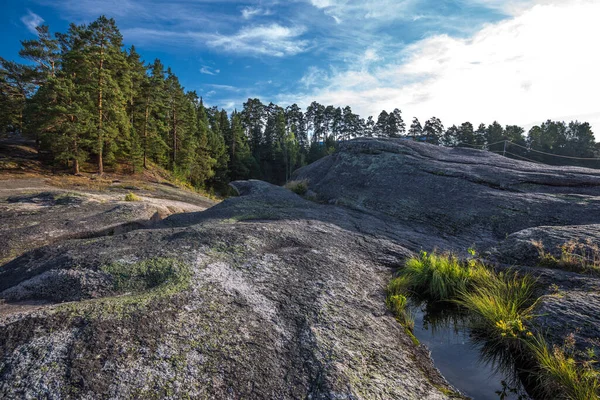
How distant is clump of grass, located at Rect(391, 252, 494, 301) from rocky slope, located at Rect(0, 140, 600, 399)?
43 centimetres

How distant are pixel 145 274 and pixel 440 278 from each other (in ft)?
14.9

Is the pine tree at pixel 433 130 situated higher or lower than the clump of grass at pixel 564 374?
higher

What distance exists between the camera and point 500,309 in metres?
3.70

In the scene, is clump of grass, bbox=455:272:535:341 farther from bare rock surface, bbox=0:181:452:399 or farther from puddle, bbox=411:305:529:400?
bare rock surface, bbox=0:181:452:399

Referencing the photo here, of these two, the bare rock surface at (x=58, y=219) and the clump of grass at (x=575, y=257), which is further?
the bare rock surface at (x=58, y=219)

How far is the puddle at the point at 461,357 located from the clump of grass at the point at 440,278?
0.38m

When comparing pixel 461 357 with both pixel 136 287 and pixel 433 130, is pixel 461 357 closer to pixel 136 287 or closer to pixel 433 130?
pixel 136 287

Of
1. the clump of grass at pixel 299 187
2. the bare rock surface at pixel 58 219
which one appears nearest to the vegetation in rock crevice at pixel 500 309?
the clump of grass at pixel 299 187

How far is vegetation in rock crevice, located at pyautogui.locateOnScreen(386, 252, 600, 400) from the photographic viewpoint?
8.82ft

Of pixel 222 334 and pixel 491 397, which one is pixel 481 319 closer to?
pixel 491 397

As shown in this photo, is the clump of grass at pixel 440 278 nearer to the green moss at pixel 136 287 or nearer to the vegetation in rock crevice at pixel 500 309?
the vegetation in rock crevice at pixel 500 309

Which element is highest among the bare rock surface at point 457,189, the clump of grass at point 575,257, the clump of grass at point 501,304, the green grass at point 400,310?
the bare rock surface at point 457,189

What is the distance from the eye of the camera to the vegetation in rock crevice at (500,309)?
2.69m

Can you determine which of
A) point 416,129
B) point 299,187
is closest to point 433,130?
point 416,129
